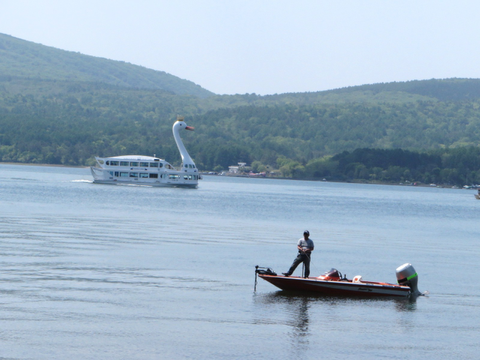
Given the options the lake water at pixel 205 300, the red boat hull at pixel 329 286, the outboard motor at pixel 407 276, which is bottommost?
the lake water at pixel 205 300

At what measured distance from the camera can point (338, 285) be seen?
31.1 metres

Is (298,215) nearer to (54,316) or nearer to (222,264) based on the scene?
(222,264)

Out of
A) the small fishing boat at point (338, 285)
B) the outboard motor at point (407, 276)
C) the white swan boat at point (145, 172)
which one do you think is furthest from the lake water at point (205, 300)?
the white swan boat at point (145, 172)

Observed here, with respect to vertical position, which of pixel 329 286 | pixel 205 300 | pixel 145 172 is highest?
pixel 145 172

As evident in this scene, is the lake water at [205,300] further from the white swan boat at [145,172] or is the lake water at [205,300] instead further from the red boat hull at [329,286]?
the white swan boat at [145,172]

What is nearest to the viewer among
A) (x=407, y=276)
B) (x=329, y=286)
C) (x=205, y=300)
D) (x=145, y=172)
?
(x=205, y=300)

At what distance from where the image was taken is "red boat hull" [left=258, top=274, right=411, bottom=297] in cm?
3098

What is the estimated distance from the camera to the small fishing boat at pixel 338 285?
3100cm

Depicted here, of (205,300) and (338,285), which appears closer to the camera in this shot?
(205,300)

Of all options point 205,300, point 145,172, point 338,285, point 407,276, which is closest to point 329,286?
point 338,285

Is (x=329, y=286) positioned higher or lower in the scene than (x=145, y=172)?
lower

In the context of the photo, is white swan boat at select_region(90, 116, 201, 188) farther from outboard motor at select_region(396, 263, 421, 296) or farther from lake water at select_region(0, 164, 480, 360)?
outboard motor at select_region(396, 263, 421, 296)

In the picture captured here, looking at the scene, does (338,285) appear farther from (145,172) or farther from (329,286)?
(145,172)

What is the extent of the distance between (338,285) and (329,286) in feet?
1.30
